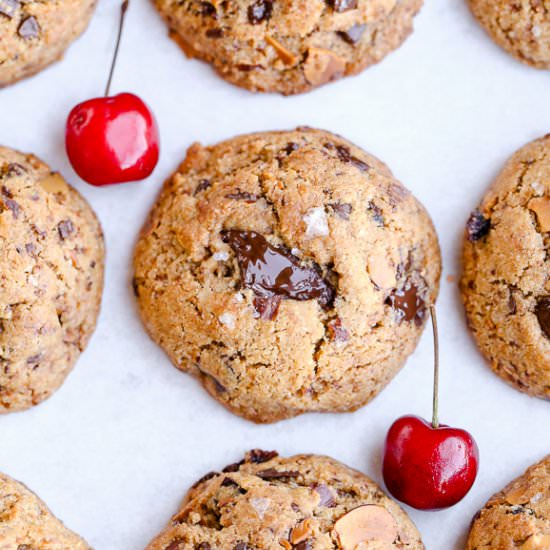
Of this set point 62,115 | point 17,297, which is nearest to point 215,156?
point 62,115

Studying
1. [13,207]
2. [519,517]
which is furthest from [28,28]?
[519,517]

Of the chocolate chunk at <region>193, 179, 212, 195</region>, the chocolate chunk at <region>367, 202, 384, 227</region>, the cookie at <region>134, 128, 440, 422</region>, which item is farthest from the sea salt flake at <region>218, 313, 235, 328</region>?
the chocolate chunk at <region>367, 202, 384, 227</region>

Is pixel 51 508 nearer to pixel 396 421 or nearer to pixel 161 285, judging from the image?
pixel 161 285

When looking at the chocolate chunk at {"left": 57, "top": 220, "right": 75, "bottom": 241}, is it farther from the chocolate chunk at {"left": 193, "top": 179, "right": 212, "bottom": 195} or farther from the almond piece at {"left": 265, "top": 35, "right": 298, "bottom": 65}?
the almond piece at {"left": 265, "top": 35, "right": 298, "bottom": 65}

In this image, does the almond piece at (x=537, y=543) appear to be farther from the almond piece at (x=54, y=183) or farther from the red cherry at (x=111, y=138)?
the almond piece at (x=54, y=183)

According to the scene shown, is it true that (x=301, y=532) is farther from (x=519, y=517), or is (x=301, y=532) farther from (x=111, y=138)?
(x=111, y=138)

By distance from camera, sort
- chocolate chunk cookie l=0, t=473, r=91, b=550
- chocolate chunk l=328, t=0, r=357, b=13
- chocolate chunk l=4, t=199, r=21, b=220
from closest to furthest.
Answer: chocolate chunk cookie l=0, t=473, r=91, b=550, chocolate chunk l=4, t=199, r=21, b=220, chocolate chunk l=328, t=0, r=357, b=13

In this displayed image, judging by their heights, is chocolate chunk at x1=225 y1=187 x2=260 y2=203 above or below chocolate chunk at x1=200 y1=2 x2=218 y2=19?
below
